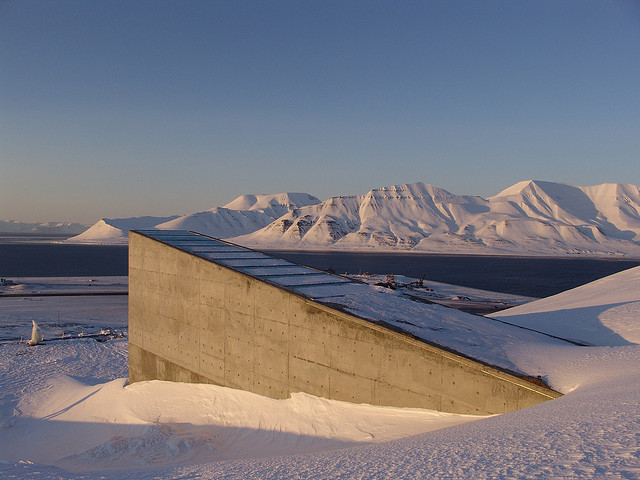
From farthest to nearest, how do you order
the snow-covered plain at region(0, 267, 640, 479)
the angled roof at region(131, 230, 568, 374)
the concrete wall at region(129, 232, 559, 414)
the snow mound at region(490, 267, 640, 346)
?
the snow mound at region(490, 267, 640, 346) < the angled roof at region(131, 230, 568, 374) < the concrete wall at region(129, 232, 559, 414) < the snow-covered plain at region(0, 267, 640, 479)

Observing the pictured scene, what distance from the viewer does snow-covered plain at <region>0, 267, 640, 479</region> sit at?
6.23 m

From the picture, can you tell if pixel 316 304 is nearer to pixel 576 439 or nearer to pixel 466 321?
pixel 466 321

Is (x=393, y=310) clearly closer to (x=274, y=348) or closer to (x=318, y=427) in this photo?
(x=274, y=348)

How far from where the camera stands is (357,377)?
41.0ft

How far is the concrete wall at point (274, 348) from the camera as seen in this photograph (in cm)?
1090

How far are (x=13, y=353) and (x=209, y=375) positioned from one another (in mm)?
17222

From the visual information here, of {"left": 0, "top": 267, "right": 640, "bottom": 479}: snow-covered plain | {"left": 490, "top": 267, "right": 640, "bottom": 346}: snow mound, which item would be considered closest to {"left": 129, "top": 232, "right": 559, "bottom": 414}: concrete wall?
{"left": 0, "top": 267, "right": 640, "bottom": 479}: snow-covered plain

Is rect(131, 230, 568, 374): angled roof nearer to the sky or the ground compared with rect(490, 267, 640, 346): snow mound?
nearer to the sky

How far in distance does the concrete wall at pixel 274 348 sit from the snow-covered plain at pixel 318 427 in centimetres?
57

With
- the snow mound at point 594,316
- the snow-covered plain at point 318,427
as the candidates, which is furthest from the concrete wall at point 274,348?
the snow mound at point 594,316

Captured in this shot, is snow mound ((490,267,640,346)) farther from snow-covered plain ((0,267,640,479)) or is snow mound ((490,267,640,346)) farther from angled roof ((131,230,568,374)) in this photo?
angled roof ((131,230,568,374))

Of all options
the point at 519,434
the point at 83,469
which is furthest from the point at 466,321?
the point at 83,469

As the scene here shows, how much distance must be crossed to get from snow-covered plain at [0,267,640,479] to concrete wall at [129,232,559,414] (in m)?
0.57

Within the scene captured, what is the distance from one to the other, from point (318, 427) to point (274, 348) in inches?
143
